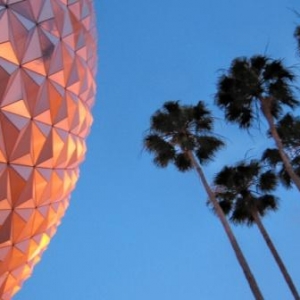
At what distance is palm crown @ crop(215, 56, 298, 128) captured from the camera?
1739cm

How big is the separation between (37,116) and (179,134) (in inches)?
403

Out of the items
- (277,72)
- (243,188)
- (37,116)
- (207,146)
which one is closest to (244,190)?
(243,188)

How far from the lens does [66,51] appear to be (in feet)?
37.4

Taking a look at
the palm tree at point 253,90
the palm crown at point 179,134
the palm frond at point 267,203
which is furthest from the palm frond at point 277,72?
the palm frond at point 267,203

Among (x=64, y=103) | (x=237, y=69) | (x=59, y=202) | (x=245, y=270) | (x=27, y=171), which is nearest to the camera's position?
(x=27, y=171)

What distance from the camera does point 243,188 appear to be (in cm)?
2147

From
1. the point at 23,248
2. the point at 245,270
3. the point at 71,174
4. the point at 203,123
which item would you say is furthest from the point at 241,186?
the point at 23,248

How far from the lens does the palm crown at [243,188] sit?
21219 mm

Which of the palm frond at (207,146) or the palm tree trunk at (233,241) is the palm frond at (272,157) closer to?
the palm frond at (207,146)

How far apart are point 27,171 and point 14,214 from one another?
110 cm

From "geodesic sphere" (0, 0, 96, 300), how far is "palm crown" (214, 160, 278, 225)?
32.3 feet

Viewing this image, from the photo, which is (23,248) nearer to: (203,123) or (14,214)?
(14,214)

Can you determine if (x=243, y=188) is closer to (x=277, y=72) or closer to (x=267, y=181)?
(x=267, y=181)

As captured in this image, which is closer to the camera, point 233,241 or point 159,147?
point 233,241
